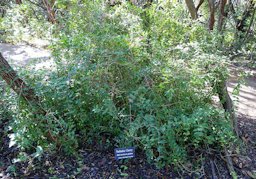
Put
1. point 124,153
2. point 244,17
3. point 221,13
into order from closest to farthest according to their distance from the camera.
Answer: point 124,153 → point 221,13 → point 244,17

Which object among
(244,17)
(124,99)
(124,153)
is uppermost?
(244,17)

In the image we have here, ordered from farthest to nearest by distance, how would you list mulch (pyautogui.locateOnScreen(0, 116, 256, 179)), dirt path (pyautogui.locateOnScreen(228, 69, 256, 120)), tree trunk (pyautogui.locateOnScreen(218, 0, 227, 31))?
tree trunk (pyautogui.locateOnScreen(218, 0, 227, 31)) < dirt path (pyautogui.locateOnScreen(228, 69, 256, 120)) < mulch (pyautogui.locateOnScreen(0, 116, 256, 179))

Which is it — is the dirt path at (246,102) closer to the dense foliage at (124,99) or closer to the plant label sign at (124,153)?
the dense foliage at (124,99)

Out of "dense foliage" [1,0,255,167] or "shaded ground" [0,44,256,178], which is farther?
"shaded ground" [0,44,256,178]

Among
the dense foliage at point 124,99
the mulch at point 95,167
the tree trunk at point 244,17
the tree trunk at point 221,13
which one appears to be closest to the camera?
the dense foliage at point 124,99

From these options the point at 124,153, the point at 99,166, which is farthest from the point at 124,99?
the point at 99,166

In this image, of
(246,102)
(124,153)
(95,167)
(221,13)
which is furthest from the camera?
(221,13)

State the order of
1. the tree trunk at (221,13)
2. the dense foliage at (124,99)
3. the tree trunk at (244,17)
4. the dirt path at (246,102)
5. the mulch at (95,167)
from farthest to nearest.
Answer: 1. the tree trunk at (244,17)
2. the tree trunk at (221,13)
3. the dirt path at (246,102)
4. the mulch at (95,167)
5. the dense foliage at (124,99)

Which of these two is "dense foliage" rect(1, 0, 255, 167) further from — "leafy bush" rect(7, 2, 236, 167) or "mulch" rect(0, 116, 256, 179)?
"mulch" rect(0, 116, 256, 179)

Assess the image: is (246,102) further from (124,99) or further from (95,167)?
(95,167)

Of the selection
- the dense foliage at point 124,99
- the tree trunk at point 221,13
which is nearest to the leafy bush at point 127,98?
the dense foliage at point 124,99

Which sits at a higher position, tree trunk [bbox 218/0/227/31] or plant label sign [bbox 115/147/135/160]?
tree trunk [bbox 218/0/227/31]

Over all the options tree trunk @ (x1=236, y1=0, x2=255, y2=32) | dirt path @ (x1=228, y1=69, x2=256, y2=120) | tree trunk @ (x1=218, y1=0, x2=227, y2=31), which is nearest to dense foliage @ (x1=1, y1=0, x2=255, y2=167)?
dirt path @ (x1=228, y1=69, x2=256, y2=120)

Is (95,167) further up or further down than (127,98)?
further down
